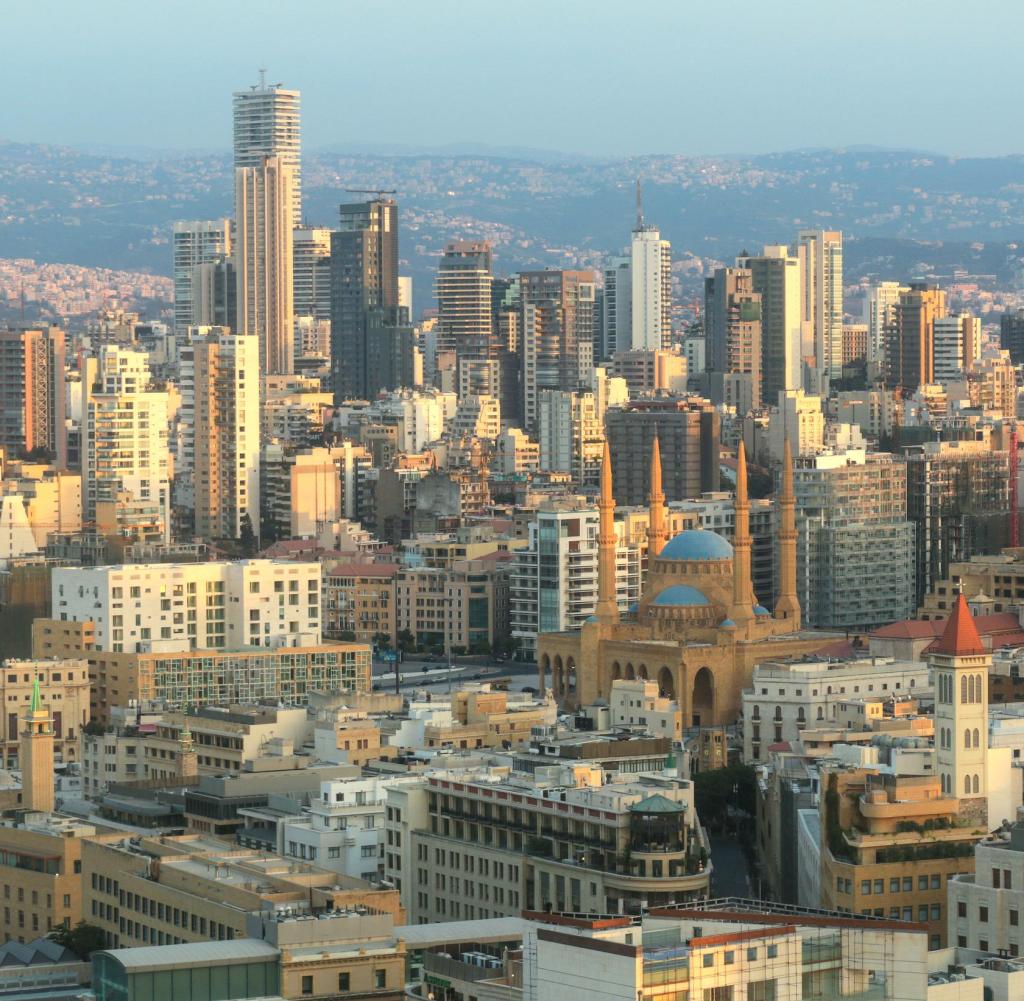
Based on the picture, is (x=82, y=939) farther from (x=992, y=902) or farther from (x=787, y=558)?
(x=787, y=558)

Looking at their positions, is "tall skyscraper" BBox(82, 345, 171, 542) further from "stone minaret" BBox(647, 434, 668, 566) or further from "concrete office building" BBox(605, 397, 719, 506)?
"stone minaret" BBox(647, 434, 668, 566)

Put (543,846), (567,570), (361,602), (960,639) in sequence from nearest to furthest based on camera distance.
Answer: (543,846)
(960,639)
(567,570)
(361,602)

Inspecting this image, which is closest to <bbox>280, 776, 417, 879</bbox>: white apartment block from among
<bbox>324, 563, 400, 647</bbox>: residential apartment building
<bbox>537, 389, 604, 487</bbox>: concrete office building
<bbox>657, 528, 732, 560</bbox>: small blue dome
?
<bbox>657, 528, 732, 560</bbox>: small blue dome

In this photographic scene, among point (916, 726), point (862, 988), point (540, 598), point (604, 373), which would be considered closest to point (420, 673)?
point (540, 598)

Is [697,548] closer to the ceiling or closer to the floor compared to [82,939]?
closer to the ceiling

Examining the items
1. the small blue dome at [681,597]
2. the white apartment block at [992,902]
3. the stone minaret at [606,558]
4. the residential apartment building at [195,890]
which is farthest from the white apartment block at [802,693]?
the white apartment block at [992,902]

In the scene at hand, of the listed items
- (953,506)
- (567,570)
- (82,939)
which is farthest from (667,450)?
(82,939)

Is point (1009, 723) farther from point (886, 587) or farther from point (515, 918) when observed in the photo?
point (886, 587)
